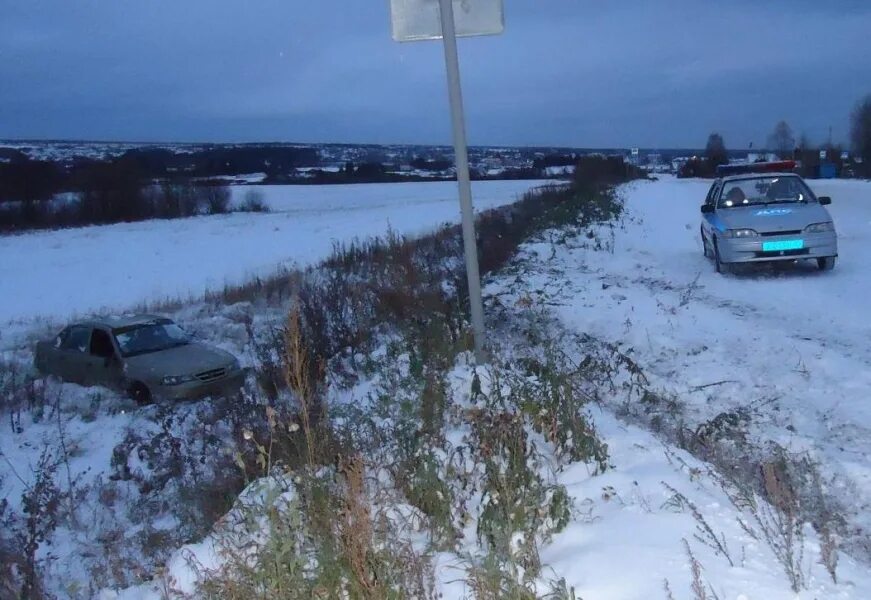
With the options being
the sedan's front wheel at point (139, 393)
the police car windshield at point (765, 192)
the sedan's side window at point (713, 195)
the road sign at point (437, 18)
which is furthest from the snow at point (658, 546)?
the sedan's side window at point (713, 195)

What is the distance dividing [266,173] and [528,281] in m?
35.0

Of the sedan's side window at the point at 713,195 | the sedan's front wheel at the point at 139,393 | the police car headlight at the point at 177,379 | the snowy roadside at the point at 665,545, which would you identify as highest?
the sedan's side window at the point at 713,195

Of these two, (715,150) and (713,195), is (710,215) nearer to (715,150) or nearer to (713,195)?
(713,195)

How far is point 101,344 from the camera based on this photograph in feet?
40.3

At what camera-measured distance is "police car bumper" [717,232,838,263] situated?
1341 cm

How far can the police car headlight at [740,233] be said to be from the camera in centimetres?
1361

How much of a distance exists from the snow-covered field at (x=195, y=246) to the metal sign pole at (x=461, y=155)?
1767 cm

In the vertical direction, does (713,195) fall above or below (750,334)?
above

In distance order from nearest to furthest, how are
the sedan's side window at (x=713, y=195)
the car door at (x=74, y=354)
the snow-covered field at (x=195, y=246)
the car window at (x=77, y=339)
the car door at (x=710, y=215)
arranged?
the car door at (x=74, y=354)
the car window at (x=77, y=339)
the car door at (x=710, y=215)
the sedan's side window at (x=713, y=195)
the snow-covered field at (x=195, y=246)

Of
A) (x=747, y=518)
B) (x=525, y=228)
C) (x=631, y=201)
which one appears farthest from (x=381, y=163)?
(x=747, y=518)

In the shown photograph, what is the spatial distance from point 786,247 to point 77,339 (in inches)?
424

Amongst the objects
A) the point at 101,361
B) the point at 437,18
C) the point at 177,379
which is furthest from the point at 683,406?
the point at 101,361

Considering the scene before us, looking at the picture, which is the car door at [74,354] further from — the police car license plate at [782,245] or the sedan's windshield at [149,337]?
the police car license plate at [782,245]

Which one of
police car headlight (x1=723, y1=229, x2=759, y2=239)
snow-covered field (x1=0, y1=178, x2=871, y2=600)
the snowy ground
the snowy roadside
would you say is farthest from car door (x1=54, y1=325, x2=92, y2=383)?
police car headlight (x1=723, y1=229, x2=759, y2=239)
